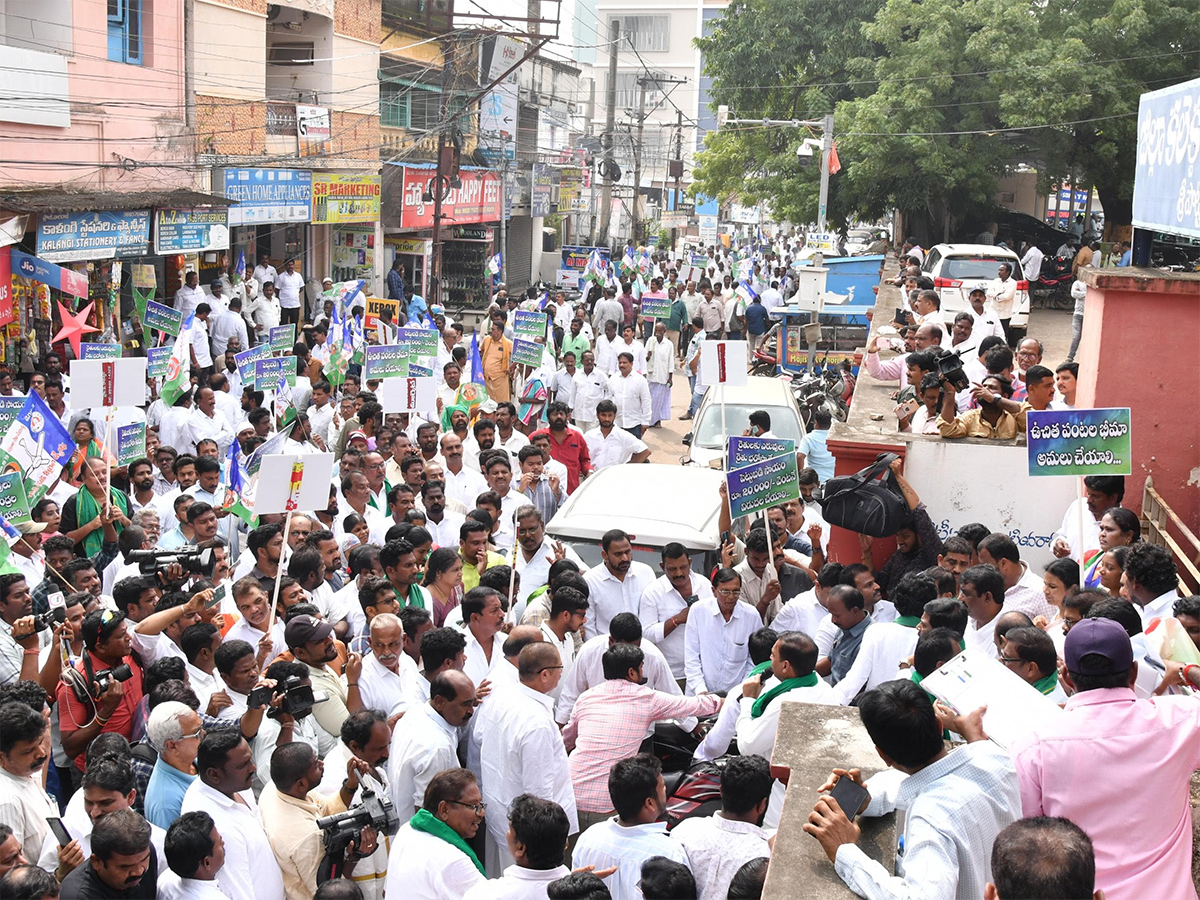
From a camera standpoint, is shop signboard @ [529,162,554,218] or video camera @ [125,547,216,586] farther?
shop signboard @ [529,162,554,218]

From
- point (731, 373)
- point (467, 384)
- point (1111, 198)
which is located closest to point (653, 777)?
point (731, 373)

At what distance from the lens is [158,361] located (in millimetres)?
12328

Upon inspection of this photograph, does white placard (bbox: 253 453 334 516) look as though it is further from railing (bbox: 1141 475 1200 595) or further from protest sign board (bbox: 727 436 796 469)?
railing (bbox: 1141 475 1200 595)

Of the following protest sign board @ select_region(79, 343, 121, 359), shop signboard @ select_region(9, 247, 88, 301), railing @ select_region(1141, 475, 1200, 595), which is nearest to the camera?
railing @ select_region(1141, 475, 1200, 595)

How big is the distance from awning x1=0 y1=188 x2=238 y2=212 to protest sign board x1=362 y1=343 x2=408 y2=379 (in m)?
6.18

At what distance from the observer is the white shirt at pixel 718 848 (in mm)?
4332

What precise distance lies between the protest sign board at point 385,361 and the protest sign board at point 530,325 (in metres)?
3.37

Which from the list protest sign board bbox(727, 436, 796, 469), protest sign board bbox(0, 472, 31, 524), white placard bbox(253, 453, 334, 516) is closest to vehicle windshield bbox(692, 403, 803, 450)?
protest sign board bbox(727, 436, 796, 469)

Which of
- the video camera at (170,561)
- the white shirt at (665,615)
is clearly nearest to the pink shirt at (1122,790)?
the white shirt at (665,615)

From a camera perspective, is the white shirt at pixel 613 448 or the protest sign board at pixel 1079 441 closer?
the protest sign board at pixel 1079 441

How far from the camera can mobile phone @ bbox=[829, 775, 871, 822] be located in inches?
149

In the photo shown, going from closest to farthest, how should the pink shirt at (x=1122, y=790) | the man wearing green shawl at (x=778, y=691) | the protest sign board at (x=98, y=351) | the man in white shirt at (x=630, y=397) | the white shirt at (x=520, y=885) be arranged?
1. the pink shirt at (x=1122, y=790)
2. the white shirt at (x=520, y=885)
3. the man wearing green shawl at (x=778, y=691)
4. the protest sign board at (x=98, y=351)
5. the man in white shirt at (x=630, y=397)

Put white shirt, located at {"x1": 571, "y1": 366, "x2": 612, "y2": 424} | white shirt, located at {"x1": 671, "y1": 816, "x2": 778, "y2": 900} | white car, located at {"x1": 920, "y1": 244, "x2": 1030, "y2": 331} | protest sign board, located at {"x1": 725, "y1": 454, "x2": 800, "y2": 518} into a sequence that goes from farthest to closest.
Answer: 1. white car, located at {"x1": 920, "y1": 244, "x2": 1030, "y2": 331}
2. white shirt, located at {"x1": 571, "y1": 366, "x2": 612, "y2": 424}
3. protest sign board, located at {"x1": 725, "y1": 454, "x2": 800, "y2": 518}
4. white shirt, located at {"x1": 671, "y1": 816, "x2": 778, "y2": 900}

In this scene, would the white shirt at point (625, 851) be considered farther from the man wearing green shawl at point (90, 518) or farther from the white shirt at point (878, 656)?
the man wearing green shawl at point (90, 518)
